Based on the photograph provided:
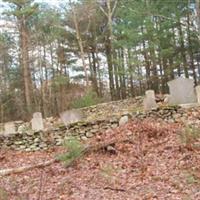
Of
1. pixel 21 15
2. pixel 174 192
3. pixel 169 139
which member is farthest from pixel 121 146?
pixel 21 15

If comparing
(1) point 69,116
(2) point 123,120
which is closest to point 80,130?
(2) point 123,120

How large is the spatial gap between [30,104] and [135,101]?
744 centimetres

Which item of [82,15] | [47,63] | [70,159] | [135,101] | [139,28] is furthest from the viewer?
[47,63]

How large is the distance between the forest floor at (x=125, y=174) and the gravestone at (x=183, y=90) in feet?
7.26

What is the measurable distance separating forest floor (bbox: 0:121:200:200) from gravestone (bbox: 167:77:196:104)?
7.26 feet

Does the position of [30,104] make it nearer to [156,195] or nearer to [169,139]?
[169,139]

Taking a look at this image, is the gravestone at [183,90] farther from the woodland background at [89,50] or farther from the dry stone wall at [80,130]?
the woodland background at [89,50]

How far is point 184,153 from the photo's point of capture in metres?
8.59

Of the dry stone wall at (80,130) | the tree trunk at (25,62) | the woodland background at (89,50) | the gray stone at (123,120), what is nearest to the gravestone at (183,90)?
the dry stone wall at (80,130)

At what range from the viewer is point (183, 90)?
12977 mm

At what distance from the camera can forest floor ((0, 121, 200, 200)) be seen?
22.6 feet

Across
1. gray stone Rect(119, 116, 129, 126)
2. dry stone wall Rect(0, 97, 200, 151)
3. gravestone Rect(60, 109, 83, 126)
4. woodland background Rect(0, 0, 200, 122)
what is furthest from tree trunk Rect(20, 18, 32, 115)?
gray stone Rect(119, 116, 129, 126)

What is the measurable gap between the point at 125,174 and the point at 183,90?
5.71 m

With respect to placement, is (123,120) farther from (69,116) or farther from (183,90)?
(69,116)
